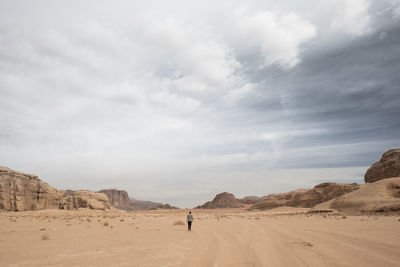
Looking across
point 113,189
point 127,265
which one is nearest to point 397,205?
point 127,265

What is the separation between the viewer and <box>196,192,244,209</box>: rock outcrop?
401 ft

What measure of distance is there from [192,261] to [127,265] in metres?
1.93

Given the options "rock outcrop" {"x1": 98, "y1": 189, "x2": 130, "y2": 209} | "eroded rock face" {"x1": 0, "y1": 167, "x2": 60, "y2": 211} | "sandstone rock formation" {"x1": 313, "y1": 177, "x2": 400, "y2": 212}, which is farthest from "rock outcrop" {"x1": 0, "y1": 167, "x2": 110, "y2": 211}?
"rock outcrop" {"x1": 98, "y1": 189, "x2": 130, "y2": 209}

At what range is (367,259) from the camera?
7586mm

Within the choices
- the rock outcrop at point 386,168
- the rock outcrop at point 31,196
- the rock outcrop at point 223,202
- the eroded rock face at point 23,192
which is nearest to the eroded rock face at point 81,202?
the rock outcrop at point 31,196

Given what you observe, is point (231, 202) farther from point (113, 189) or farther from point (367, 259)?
point (367, 259)

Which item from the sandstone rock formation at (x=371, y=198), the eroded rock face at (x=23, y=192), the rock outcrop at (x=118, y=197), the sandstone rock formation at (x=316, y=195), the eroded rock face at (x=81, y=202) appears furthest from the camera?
the rock outcrop at (x=118, y=197)

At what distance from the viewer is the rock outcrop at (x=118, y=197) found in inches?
7347

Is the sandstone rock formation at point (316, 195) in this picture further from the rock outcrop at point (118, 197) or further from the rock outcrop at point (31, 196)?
the rock outcrop at point (118, 197)

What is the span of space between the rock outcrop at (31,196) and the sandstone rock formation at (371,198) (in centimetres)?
5104

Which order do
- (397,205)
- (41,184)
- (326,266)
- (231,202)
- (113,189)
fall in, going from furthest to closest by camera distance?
(113,189) < (231,202) < (41,184) < (397,205) < (326,266)

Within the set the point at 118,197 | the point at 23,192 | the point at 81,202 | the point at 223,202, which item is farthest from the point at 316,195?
the point at 118,197

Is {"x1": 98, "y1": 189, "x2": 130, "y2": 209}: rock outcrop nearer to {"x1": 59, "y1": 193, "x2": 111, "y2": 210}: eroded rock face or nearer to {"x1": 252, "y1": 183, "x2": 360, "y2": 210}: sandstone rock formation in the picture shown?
{"x1": 59, "y1": 193, "x2": 111, "y2": 210}: eroded rock face

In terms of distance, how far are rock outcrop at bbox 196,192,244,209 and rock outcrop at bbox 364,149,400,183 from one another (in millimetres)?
65551
